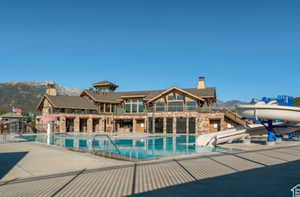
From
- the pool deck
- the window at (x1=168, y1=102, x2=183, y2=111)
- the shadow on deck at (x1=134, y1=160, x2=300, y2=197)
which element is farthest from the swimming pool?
the window at (x1=168, y1=102, x2=183, y2=111)

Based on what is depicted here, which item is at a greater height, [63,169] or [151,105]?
[151,105]

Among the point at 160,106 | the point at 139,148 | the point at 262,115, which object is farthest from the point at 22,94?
the point at 262,115

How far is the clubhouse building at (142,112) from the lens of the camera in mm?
36562

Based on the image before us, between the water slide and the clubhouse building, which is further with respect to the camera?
the clubhouse building

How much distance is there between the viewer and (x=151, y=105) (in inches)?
1592

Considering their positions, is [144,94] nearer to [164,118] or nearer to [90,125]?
[164,118]

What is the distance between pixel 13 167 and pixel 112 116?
1285 inches

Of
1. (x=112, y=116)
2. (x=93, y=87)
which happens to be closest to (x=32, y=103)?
(x=93, y=87)

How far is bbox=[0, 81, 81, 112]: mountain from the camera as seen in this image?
405 feet

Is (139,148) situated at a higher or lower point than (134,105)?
lower

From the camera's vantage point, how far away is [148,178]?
858 centimetres

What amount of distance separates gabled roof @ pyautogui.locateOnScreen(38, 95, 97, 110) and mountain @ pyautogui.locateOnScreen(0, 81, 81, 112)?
287 ft

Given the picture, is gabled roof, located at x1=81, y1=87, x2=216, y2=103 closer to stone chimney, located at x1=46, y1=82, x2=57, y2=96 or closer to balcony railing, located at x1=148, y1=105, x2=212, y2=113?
balcony railing, located at x1=148, y1=105, x2=212, y2=113

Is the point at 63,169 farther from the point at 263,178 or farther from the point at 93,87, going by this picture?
the point at 93,87
